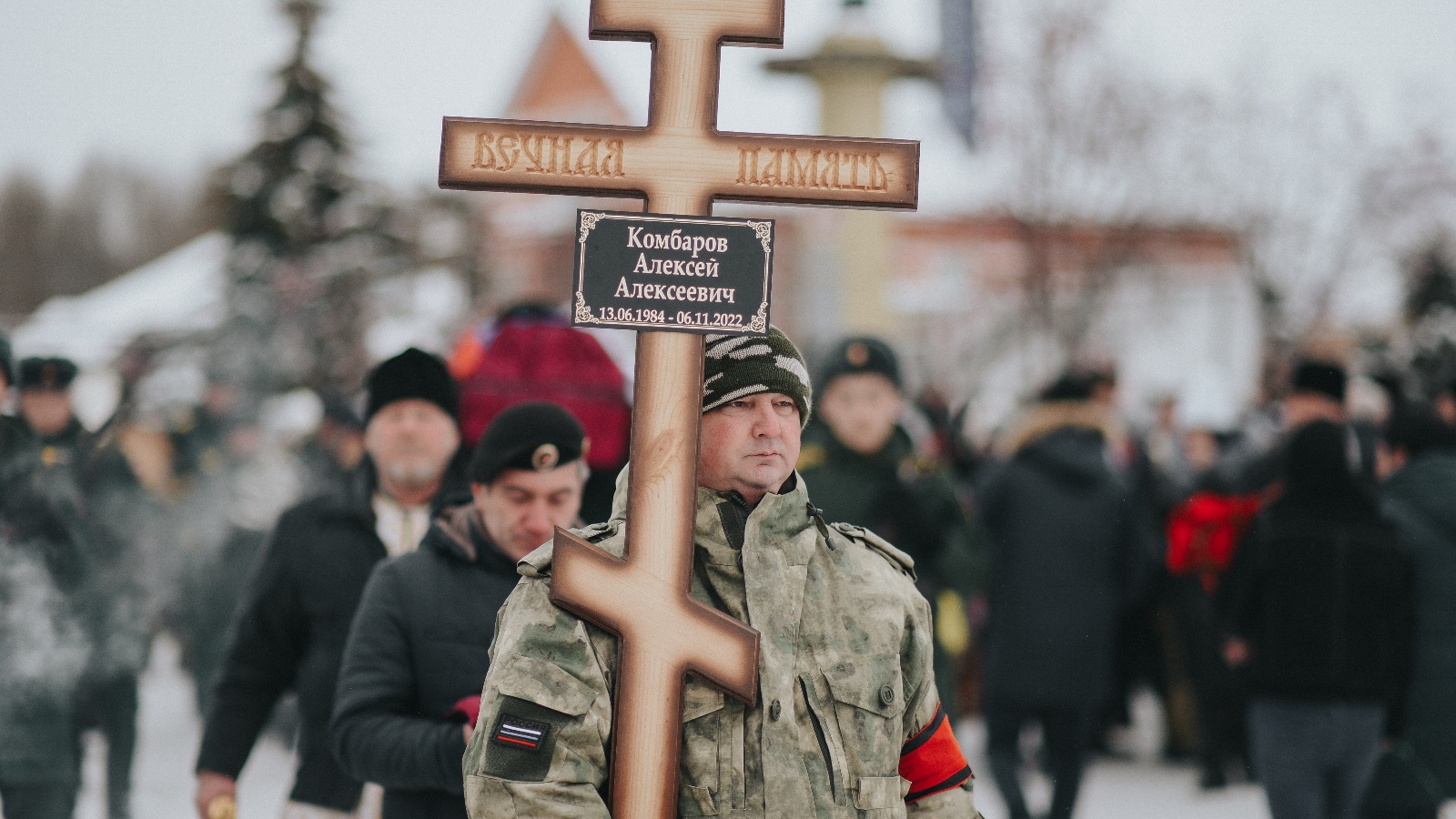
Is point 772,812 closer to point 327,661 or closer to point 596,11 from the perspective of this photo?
point 596,11

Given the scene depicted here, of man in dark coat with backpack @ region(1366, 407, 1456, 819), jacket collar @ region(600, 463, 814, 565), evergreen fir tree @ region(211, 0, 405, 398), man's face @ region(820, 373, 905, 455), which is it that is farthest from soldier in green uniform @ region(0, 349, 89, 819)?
evergreen fir tree @ region(211, 0, 405, 398)

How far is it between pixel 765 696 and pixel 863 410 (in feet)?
A: 9.96

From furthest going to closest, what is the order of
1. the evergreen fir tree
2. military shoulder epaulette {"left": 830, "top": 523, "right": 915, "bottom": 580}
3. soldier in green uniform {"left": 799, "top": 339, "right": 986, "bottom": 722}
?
the evergreen fir tree < soldier in green uniform {"left": 799, "top": 339, "right": 986, "bottom": 722} < military shoulder epaulette {"left": 830, "top": 523, "right": 915, "bottom": 580}

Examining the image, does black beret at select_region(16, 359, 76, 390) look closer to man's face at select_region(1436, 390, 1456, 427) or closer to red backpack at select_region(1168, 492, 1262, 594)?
red backpack at select_region(1168, 492, 1262, 594)

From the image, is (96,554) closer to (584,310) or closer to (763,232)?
(584,310)

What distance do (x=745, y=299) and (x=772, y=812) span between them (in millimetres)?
747

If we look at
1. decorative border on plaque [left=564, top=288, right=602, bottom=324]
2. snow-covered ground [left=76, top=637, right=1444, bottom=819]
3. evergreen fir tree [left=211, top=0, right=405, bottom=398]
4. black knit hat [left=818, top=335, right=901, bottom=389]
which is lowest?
snow-covered ground [left=76, top=637, right=1444, bottom=819]

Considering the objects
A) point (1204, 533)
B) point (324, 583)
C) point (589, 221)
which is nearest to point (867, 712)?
point (589, 221)

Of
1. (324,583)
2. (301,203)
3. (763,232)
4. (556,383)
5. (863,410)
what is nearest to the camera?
(763,232)

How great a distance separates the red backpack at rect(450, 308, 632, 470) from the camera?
493cm

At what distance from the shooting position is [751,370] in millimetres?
2473

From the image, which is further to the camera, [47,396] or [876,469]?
[47,396]

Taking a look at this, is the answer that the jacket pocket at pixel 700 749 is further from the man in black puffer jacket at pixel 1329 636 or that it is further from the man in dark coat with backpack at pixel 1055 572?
the man in dark coat with backpack at pixel 1055 572

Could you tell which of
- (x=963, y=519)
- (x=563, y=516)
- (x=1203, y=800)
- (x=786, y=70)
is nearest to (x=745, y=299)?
(x=563, y=516)
